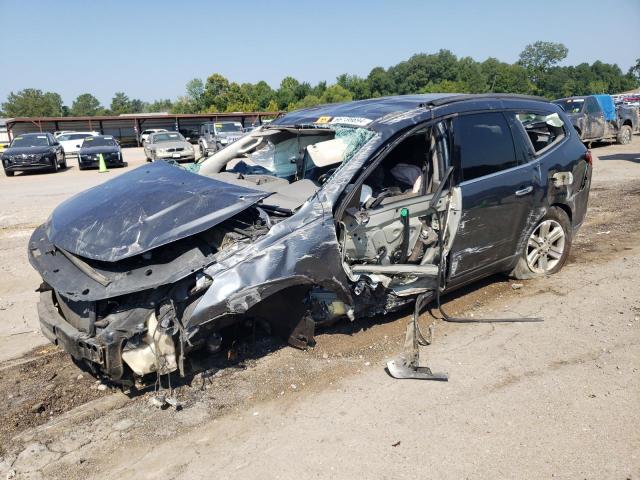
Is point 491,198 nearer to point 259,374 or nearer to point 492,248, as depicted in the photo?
point 492,248

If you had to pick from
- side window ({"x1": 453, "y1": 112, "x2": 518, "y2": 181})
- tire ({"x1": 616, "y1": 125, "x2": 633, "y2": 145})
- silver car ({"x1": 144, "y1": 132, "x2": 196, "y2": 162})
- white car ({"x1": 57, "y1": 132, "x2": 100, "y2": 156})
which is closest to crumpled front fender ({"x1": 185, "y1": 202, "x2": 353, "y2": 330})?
side window ({"x1": 453, "y1": 112, "x2": 518, "y2": 181})

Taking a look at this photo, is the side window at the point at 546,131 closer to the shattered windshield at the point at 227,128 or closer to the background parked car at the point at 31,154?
the background parked car at the point at 31,154

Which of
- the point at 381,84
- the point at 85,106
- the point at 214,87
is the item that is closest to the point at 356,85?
the point at 381,84

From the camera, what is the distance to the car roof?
13.6 ft

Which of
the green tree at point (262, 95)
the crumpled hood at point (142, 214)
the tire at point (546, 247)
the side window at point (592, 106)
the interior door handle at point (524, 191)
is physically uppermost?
the green tree at point (262, 95)

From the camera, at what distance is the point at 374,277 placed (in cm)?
380

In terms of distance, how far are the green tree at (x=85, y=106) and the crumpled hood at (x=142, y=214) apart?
13115 cm

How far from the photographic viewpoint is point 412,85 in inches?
4026

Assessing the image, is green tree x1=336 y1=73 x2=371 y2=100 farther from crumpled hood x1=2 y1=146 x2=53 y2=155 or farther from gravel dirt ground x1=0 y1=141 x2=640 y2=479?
gravel dirt ground x1=0 y1=141 x2=640 y2=479

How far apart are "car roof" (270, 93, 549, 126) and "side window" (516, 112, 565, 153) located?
0.86ft

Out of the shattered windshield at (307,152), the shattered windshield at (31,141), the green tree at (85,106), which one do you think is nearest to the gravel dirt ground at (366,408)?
the shattered windshield at (307,152)

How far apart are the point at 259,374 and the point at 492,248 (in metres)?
2.36

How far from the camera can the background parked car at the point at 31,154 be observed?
18484 mm

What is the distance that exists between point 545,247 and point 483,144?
1.50 m
